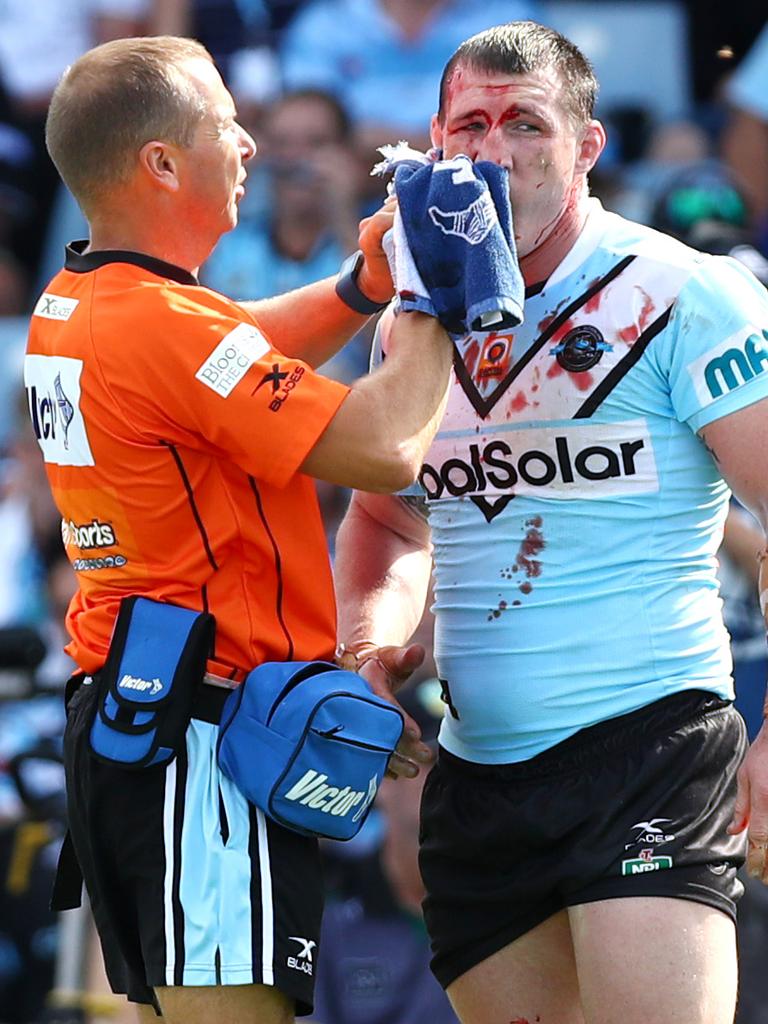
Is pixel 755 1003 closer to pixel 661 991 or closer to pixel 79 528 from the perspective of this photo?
pixel 661 991

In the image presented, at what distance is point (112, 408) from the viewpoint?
290 centimetres

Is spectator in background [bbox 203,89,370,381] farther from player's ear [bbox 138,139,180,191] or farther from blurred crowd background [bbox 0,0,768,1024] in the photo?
player's ear [bbox 138,139,180,191]

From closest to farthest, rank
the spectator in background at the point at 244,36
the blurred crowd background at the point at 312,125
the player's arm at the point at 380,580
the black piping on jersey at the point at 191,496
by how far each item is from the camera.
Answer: the black piping on jersey at the point at 191,496, the player's arm at the point at 380,580, the blurred crowd background at the point at 312,125, the spectator in background at the point at 244,36

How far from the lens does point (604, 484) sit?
304 cm

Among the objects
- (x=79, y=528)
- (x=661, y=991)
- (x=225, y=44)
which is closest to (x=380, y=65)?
(x=225, y=44)

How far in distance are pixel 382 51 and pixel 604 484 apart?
4.81m

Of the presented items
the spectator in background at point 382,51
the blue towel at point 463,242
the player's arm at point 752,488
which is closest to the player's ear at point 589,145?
the blue towel at point 463,242

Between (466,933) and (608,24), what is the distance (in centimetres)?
527

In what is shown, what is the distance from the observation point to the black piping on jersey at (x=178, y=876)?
282 cm

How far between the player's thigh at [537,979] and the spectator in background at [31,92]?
17.5 feet

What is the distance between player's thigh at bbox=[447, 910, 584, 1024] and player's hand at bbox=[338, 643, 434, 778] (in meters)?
0.36

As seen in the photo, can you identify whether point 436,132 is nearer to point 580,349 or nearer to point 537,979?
point 580,349

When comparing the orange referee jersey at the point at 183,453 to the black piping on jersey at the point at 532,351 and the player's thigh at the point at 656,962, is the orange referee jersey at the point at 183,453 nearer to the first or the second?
the black piping on jersey at the point at 532,351

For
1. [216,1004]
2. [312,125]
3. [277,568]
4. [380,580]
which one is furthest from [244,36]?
[216,1004]
